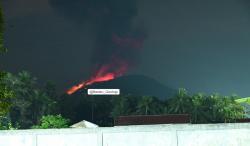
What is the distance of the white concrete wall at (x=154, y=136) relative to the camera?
112ft

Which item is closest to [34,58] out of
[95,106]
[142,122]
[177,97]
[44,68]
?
[44,68]

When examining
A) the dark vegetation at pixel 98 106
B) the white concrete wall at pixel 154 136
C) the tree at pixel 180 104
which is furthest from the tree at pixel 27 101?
the white concrete wall at pixel 154 136

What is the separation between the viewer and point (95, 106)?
135 m

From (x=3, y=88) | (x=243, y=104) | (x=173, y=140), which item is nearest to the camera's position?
(x=3, y=88)

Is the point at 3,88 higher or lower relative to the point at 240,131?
higher

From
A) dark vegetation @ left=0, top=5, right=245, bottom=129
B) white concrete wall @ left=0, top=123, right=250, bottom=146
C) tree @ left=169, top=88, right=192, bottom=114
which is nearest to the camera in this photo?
white concrete wall @ left=0, top=123, right=250, bottom=146

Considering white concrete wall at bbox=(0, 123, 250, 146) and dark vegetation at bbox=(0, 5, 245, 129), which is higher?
dark vegetation at bbox=(0, 5, 245, 129)

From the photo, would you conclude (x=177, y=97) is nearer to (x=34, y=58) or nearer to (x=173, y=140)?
(x=34, y=58)

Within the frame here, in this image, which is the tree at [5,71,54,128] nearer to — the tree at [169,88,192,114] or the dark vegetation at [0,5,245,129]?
the dark vegetation at [0,5,245,129]

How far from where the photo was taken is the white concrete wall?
1345 inches

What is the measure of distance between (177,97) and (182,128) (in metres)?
97.2

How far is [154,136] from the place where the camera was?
113 feet

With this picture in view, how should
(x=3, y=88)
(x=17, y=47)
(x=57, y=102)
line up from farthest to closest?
1. (x=17, y=47)
2. (x=57, y=102)
3. (x=3, y=88)

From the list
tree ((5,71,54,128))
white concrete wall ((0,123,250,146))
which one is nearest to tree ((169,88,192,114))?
tree ((5,71,54,128))
